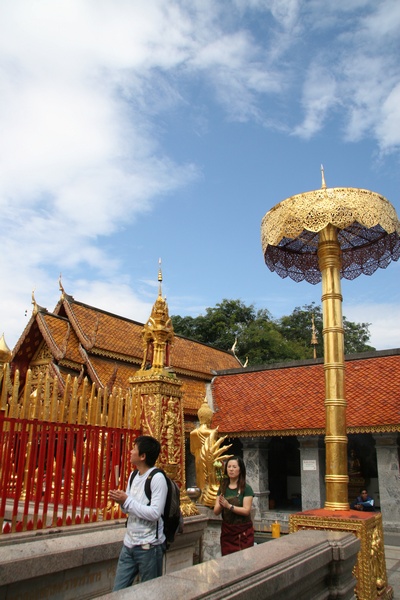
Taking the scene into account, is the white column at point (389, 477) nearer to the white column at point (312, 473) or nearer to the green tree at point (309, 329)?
the white column at point (312, 473)

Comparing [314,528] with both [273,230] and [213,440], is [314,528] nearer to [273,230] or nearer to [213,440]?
[213,440]

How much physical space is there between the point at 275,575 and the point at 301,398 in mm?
13172

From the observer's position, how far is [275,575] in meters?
2.73

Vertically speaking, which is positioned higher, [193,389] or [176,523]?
[193,389]

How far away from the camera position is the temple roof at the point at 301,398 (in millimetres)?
13492

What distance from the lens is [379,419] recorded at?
508 inches

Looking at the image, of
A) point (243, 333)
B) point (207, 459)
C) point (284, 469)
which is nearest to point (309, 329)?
point (243, 333)

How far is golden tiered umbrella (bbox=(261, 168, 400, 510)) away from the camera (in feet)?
17.1

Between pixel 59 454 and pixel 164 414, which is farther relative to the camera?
pixel 164 414

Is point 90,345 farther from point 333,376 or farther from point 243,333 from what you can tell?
point 243,333

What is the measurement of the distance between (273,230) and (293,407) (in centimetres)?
1001

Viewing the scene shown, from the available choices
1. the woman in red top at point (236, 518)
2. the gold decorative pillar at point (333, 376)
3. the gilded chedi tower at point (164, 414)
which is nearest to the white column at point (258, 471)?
the gilded chedi tower at point (164, 414)

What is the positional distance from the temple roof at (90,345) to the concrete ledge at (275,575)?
9568 millimetres

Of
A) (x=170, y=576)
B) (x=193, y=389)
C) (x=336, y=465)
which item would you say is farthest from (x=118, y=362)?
(x=170, y=576)
